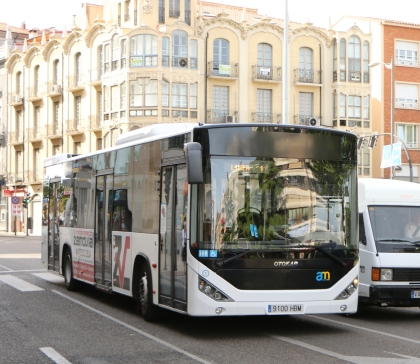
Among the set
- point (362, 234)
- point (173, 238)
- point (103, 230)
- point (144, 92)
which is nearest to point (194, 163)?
point (173, 238)

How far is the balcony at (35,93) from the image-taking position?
66.0 meters

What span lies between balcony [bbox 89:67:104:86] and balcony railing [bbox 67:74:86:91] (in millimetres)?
1205

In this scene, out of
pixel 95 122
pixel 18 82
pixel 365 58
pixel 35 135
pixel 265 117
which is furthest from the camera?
pixel 18 82

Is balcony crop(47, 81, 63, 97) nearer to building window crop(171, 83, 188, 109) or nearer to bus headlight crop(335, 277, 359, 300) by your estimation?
building window crop(171, 83, 188, 109)

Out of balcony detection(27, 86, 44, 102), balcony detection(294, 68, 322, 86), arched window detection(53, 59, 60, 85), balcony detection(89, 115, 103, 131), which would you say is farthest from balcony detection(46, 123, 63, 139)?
balcony detection(294, 68, 322, 86)

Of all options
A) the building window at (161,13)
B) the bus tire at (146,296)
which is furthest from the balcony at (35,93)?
the bus tire at (146,296)

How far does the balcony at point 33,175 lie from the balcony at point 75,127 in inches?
229

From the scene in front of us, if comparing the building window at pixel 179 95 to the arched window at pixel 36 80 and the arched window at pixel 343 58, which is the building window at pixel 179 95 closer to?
the arched window at pixel 343 58

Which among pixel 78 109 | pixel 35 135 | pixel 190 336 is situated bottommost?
pixel 190 336

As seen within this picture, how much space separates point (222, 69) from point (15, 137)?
73.6 ft

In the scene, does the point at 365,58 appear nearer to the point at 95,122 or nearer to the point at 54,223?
the point at 95,122

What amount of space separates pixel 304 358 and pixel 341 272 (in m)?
2.26

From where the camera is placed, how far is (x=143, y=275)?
1289cm

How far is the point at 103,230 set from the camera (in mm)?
14922
